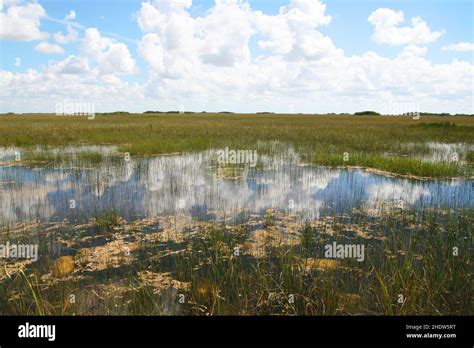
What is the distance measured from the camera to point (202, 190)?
9273 millimetres

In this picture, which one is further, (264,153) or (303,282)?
(264,153)

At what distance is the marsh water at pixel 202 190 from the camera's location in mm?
7480

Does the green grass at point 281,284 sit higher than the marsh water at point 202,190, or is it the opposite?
the marsh water at point 202,190

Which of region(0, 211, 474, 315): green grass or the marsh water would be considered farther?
the marsh water

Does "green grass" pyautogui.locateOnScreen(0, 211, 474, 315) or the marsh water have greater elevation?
the marsh water

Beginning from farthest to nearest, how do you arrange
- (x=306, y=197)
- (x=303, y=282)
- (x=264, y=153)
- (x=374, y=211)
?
1. (x=264, y=153)
2. (x=306, y=197)
3. (x=374, y=211)
4. (x=303, y=282)

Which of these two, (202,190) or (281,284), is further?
(202,190)

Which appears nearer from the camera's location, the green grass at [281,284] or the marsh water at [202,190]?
the green grass at [281,284]

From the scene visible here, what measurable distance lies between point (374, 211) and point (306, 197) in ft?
6.06

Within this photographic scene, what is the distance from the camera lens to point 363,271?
4.69 m

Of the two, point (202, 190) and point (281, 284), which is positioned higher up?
point (202, 190)

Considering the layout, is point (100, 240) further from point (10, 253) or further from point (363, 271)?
point (363, 271)

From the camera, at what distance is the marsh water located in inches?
295
